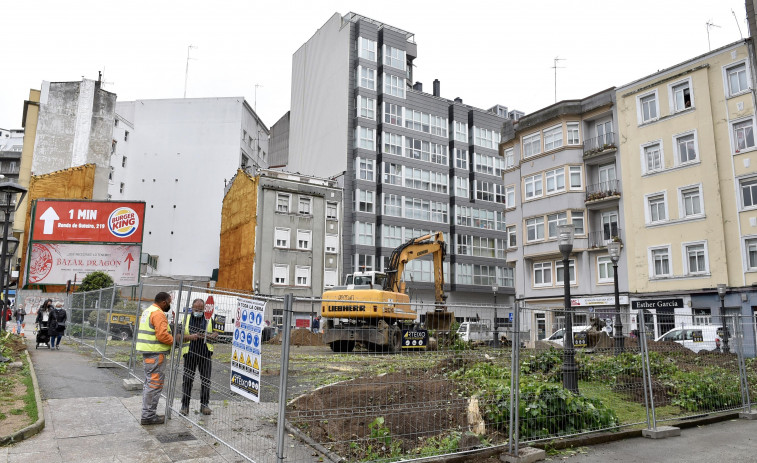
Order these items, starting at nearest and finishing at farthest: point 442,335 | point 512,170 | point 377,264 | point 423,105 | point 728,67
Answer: point 442,335
point 728,67
point 512,170
point 377,264
point 423,105

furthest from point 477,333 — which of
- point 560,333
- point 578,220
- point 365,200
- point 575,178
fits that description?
point 365,200

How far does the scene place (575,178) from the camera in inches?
1375

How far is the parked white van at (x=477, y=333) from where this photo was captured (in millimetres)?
6602

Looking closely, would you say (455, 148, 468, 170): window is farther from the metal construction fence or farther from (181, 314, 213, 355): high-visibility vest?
(181, 314, 213, 355): high-visibility vest

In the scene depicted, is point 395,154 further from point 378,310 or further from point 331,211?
point 378,310

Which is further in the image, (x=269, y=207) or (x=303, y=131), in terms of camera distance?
(x=303, y=131)

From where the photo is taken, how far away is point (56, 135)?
55.7m

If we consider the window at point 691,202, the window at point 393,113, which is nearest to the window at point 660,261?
the window at point 691,202

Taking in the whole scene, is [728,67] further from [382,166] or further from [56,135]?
[56,135]

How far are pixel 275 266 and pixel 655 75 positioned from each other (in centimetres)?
3049

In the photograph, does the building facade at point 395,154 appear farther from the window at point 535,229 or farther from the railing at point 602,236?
the railing at point 602,236

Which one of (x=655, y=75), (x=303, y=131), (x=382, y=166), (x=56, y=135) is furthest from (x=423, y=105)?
(x=56, y=135)

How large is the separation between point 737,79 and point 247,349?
31.5 meters

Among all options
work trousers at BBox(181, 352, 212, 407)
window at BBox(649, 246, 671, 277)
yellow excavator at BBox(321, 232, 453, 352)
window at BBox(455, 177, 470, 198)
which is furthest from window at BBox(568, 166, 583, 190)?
work trousers at BBox(181, 352, 212, 407)
